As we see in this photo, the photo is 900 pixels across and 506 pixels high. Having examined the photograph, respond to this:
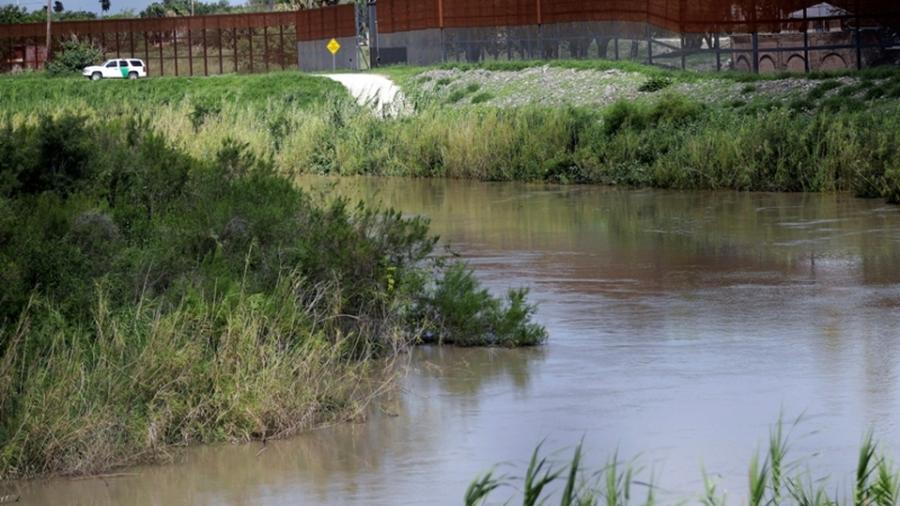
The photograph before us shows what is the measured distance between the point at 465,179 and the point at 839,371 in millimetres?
19974

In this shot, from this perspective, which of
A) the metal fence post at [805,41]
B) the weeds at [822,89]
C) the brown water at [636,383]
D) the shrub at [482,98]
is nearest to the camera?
the brown water at [636,383]

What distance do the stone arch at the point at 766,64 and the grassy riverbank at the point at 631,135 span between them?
1.87 metres

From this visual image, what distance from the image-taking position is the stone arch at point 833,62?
3741cm

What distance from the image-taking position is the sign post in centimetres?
6931

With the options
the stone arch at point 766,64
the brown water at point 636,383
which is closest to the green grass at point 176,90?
the stone arch at point 766,64

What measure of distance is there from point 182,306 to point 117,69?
232 ft

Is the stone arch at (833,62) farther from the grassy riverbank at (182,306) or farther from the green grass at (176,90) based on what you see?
the grassy riverbank at (182,306)

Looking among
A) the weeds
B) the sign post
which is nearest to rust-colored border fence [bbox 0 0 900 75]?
the sign post

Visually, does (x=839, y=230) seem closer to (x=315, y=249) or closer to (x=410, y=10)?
(x=315, y=249)

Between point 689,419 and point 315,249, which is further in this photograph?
point 315,249

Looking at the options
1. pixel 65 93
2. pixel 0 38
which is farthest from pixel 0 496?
pixel 0 38

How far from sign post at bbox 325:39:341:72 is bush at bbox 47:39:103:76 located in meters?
15.1

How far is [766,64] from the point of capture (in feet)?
127

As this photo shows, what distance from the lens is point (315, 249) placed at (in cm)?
1340
